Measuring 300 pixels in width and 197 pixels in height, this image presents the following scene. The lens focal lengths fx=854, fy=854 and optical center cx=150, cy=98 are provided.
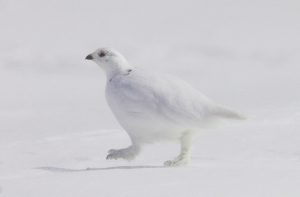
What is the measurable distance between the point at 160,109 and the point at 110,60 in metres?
0.64

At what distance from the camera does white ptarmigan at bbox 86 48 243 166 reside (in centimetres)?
488

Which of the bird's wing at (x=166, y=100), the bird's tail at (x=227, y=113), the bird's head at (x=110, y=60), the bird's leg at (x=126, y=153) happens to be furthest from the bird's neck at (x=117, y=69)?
the bird's tail at (x=227, y=113)

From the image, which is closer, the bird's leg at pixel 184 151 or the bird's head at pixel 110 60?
the bird's leg at pixel 184 151

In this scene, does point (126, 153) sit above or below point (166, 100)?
below

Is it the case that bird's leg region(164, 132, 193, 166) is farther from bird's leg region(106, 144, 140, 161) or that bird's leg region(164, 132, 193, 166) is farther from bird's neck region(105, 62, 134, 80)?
bird's neck region(105, 62, 134, 80)

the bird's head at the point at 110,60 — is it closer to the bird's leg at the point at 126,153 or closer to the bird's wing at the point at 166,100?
the bird's wing at the point at 166,100

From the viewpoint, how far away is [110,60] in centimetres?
535

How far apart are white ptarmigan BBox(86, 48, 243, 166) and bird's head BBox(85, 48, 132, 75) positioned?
0.15 m

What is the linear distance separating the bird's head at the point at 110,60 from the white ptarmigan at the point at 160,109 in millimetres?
152

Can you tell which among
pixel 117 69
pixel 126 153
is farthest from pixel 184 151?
pixel 117 69

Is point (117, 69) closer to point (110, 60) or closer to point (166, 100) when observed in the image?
point (110, 60)

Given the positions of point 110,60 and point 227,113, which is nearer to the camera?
point 227,113

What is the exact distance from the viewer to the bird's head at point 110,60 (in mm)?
5297

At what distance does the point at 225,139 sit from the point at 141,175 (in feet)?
8.84
